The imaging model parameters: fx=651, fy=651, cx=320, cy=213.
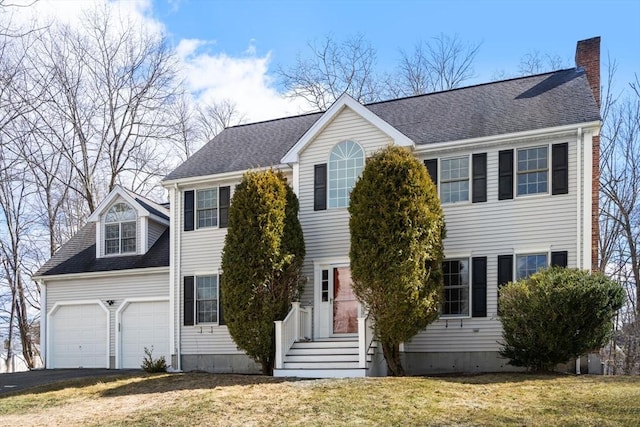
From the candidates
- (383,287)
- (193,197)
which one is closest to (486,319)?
(383,287)

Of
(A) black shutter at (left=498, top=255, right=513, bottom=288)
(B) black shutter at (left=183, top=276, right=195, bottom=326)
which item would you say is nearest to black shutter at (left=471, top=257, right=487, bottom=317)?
(A) black shutter at (left=498, top=255, right=513, bottom=288)

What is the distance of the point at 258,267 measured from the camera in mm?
14750

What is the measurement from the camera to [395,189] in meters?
13.5

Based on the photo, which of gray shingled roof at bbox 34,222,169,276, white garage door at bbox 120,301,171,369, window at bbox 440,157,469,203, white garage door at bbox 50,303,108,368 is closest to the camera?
window at bbox 440,157,469,203

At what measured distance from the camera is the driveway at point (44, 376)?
617 inches

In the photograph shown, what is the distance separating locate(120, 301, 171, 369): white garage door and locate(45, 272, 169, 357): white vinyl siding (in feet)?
1.04

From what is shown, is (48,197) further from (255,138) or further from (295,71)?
(255,138)

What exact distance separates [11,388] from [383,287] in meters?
9.16

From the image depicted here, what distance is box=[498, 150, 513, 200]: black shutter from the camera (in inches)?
581

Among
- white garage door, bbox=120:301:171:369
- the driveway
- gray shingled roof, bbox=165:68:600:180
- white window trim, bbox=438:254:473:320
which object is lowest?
the driveway

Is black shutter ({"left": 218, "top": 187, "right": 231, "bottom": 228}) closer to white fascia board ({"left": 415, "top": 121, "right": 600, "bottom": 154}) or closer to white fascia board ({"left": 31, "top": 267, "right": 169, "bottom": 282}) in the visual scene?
white fascia board ({"left": 31, "top": 267, "right": 169, "bottom": 282})

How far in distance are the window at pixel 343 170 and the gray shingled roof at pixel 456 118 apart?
141cm

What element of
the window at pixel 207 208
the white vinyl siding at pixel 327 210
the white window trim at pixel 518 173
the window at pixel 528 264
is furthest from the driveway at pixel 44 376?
the white window trim at pixel 518 173

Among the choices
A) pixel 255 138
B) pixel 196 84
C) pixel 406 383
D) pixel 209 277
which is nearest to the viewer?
pixel 406 383
